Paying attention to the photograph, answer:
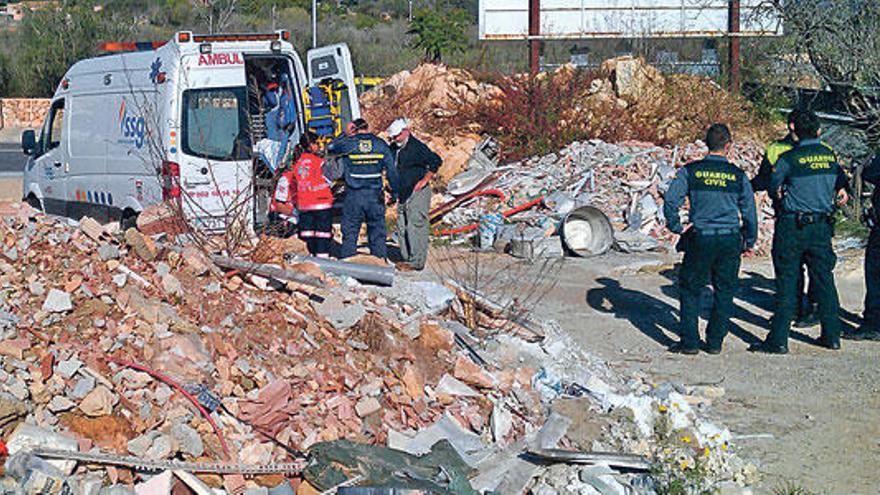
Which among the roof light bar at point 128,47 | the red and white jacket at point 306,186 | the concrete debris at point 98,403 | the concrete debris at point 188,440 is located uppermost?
the roof light bar at point 128,47

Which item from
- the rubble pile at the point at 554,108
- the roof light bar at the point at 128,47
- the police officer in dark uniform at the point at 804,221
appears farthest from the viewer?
the rubble pile at the point at 554,108

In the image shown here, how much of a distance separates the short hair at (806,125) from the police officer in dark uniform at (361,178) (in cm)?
398

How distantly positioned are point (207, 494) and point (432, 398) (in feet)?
6.01

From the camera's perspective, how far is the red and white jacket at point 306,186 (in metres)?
11.5

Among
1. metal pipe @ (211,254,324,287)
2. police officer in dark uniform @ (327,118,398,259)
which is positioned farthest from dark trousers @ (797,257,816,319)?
metal pipe @ (211,254,324,287)

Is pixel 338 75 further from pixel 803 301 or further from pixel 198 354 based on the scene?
pixel 198 354

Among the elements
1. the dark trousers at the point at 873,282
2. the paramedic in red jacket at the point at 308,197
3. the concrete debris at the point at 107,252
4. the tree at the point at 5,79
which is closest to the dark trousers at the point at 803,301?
the dark trousers at the point at 873,282

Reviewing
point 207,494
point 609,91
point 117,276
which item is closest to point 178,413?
point 207,494

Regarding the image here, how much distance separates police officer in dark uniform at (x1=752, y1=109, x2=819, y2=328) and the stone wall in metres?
33.7

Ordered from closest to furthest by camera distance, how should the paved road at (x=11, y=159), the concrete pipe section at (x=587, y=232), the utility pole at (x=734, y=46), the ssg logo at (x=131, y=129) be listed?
the ssg logo at (x=131, y=129)
the concrete pipe section at (x=587, y=232)
the utility pole at (x=734, y=46)
the paved road at (x=11, y=159)

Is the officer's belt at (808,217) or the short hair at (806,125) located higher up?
the short hair at (806,125)

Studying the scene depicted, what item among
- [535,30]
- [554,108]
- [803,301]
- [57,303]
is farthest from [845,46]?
[57,303]

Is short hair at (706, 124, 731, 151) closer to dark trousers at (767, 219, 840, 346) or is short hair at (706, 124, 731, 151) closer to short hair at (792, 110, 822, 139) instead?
short hair at (792, 110, 822, 139)

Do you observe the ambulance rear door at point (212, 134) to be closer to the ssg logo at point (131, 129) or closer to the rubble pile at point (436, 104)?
the ssg logo at point (131, 129)
